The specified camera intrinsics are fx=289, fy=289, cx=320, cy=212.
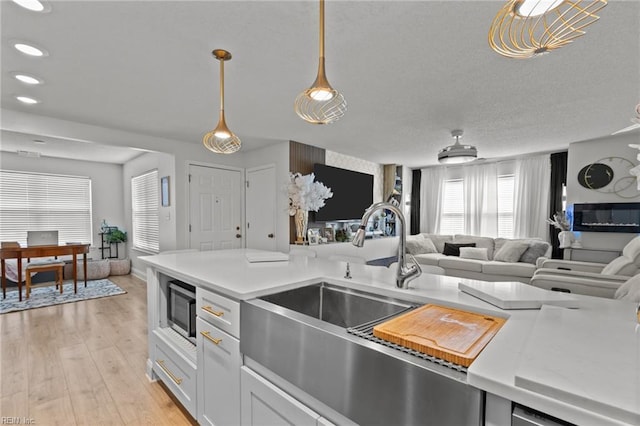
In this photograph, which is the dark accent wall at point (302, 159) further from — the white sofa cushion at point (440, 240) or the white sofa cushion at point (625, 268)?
the white sofa cushion at point (625, 268)

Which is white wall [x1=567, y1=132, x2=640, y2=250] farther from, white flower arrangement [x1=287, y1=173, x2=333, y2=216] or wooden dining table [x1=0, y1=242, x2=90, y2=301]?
wooden dining table [x1=0, y1=242, x2=90, y2=301]

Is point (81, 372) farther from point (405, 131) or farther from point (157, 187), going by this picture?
point (405, 131)

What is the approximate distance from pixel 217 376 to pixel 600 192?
5.39 m

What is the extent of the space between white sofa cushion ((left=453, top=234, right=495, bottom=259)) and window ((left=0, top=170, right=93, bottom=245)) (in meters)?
7.83

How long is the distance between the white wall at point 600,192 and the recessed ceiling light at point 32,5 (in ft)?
19.4

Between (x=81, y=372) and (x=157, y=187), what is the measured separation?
3.38 meters

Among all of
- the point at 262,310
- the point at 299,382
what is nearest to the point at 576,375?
the point at 299,382

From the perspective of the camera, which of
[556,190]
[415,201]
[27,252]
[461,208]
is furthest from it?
[415,201]

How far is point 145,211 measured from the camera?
5.68m

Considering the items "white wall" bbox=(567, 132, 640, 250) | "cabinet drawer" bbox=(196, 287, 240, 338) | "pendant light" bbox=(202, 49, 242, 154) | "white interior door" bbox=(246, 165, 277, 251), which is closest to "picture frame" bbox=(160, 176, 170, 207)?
"white interior door" bbox=(246, 165, 277, 251)

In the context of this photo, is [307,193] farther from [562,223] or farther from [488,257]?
[562,223]

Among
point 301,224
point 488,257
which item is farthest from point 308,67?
point 488,257

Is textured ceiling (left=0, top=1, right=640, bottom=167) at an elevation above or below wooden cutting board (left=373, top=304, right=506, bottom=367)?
above

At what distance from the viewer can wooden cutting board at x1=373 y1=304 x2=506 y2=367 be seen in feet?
2.52
